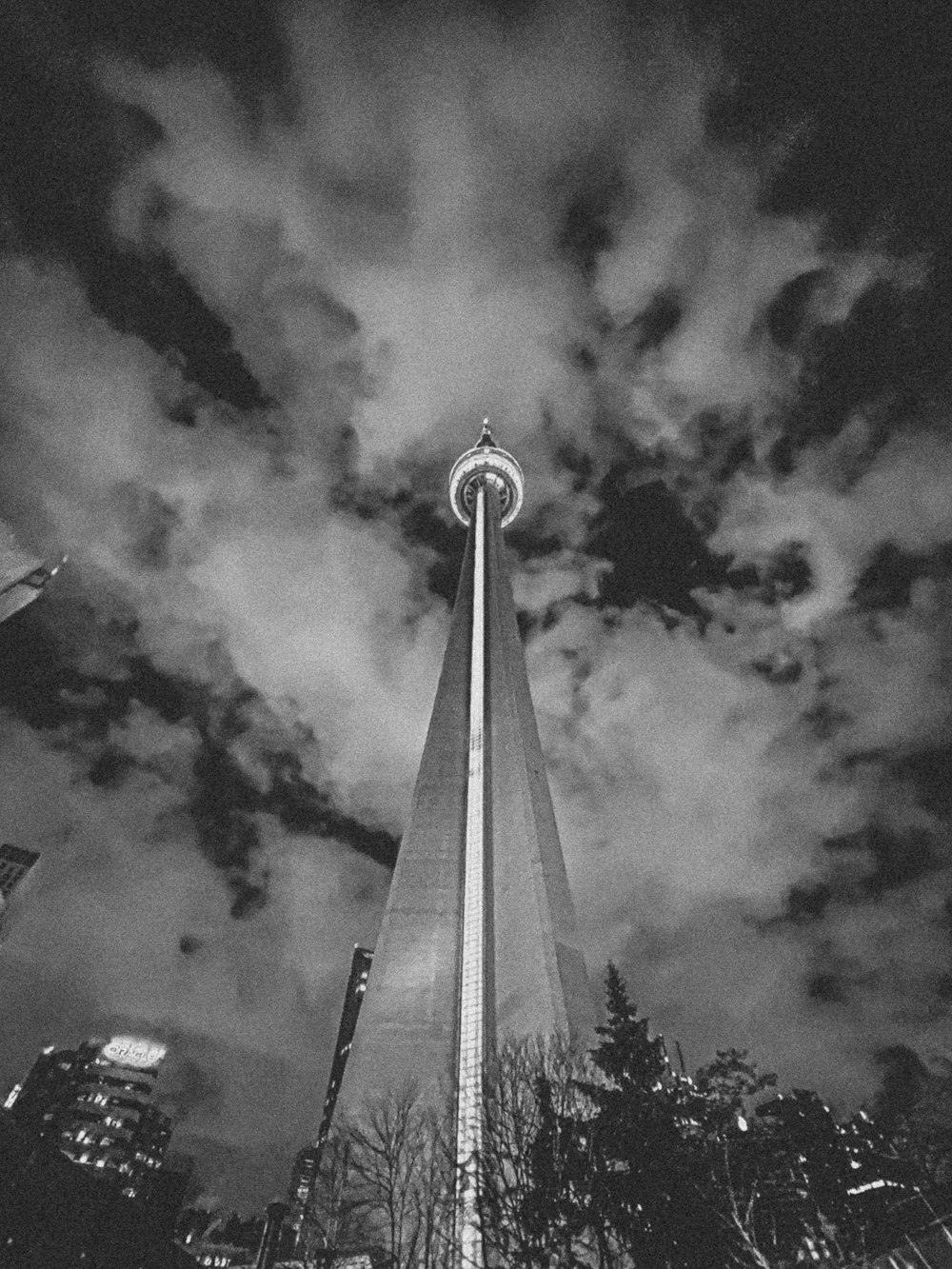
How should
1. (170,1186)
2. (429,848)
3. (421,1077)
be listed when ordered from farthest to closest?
1. (170,1186)
2. (429,848)
3. (421,1077)

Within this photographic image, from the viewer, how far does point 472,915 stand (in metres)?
27.3

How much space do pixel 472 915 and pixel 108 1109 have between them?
6711 centimetres

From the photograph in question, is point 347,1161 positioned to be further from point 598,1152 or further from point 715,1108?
point 715,1108

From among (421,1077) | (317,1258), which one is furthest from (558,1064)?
(421,1077)

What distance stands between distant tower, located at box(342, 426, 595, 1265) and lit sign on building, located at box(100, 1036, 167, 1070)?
6280 cm

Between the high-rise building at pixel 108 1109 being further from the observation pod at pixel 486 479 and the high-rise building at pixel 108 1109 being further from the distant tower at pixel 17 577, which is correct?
the observation pod at pixel 486 479

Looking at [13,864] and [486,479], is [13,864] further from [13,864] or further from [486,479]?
[486,479]

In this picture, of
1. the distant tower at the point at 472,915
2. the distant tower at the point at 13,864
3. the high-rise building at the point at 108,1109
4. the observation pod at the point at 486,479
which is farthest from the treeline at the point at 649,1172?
the distant tower at the point at 13,864

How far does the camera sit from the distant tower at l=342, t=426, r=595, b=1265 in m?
21.7

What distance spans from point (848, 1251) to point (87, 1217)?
61.1 ft

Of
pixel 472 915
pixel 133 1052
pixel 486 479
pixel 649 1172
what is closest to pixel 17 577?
pixel 472 915

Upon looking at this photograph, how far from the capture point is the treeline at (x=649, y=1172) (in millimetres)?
10508

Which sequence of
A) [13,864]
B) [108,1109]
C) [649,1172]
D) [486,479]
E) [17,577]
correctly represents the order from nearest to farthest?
[649,1172] → [17,577] → [486,479] → [108,1109] → [13,864]

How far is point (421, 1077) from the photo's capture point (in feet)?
69.9
